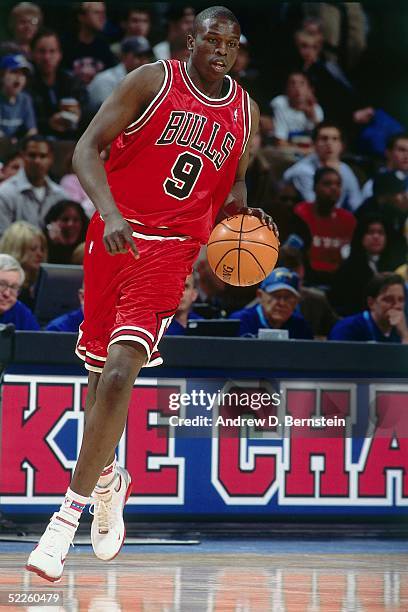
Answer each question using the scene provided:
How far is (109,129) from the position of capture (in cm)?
413

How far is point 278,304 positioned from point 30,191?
281 centimetres

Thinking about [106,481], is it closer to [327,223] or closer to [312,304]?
[312,304]

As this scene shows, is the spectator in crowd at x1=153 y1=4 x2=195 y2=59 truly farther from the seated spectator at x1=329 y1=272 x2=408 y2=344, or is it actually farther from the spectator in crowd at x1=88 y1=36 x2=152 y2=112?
the seated spectator at x1=329 y1=272 x2=408 y2=344

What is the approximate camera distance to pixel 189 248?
4.31 meters

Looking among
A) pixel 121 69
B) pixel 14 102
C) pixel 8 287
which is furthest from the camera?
pixel 121 69

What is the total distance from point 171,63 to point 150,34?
21.2 ft

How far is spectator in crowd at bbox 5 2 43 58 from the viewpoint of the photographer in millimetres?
9977

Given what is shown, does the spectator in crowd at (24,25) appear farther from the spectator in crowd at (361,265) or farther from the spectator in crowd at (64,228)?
the spectator in crowd at (361,265)

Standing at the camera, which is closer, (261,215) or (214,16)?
(214,16)

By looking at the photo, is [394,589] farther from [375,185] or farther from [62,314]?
[375,185]

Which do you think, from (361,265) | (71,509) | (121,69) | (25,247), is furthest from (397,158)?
(71,509)

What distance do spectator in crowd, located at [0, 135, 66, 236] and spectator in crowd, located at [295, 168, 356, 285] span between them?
7.77ft

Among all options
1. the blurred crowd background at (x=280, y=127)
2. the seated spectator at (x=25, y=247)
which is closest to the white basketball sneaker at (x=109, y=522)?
the blurred crowd background at (x=280, y=127)

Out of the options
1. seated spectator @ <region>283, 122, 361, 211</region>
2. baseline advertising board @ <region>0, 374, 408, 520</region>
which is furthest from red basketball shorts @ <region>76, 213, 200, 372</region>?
seated spectator @ <region>283, 122, 361, 211</region>
